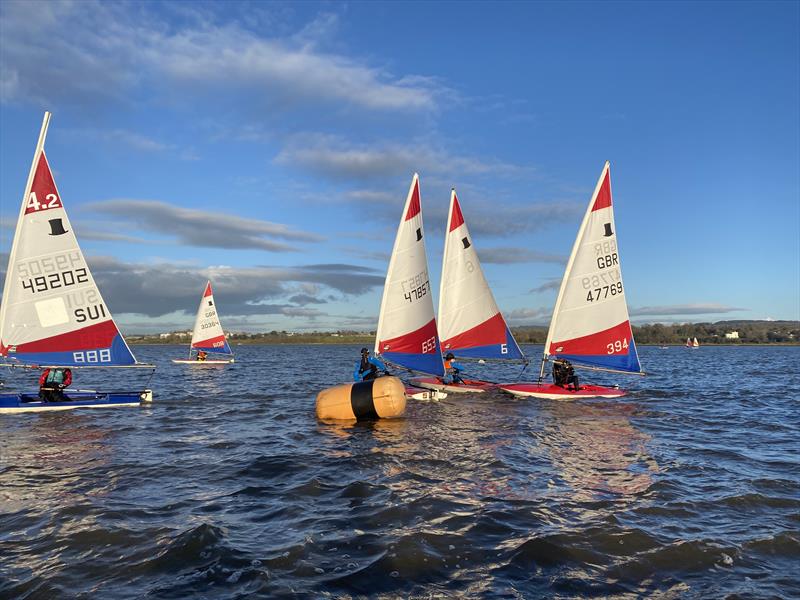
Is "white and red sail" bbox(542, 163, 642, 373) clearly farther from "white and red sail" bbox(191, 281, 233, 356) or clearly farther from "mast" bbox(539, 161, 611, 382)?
"white and red sail" bbox(191, 281, 233, 356)

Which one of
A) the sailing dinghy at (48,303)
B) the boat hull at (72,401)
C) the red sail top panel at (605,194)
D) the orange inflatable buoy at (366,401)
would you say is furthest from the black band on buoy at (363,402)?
the red sail top panel at (605,194)

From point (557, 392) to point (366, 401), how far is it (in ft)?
32.0

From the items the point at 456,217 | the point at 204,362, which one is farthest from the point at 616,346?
the point at 204,362

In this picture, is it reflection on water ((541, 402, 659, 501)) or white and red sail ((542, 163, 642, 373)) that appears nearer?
reflection on water ((541, 402, 659, 501))

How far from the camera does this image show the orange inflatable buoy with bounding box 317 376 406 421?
17.8 m

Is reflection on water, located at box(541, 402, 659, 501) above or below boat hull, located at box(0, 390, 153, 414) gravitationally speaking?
below

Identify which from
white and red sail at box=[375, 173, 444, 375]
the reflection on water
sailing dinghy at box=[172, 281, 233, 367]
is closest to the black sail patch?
white and red sail at box=[375, 173, 444, 375]

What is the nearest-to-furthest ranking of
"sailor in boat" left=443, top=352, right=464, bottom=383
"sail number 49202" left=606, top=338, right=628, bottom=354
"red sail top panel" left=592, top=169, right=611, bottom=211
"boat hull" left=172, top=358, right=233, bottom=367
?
"red sail top panel" left=592, top=169, right=611, bottom=211
"sail number 49202" left=606, top=338, right=628, bottom=354
"sailor in boat" left=443, top=352, right=464, bottom=383
"boat hull" left=172, top=358, right=233, bottom=367

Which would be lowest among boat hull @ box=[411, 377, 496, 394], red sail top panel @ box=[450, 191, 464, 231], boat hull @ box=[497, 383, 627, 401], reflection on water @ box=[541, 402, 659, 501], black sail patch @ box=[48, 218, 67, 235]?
reflection on water @ box=[541, 402, 659, 501]

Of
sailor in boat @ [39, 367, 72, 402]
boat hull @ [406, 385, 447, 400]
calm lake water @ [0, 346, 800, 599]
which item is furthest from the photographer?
boat hull @ [406, 385, 447, 400]

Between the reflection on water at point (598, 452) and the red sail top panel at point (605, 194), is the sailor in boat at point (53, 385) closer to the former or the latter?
the reflection on water at point (598, 452)

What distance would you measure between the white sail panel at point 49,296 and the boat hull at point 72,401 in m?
1.47

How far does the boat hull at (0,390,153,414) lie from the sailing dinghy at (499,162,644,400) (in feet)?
52.7

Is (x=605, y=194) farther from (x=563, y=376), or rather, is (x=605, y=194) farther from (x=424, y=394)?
(x=424, y=394)
